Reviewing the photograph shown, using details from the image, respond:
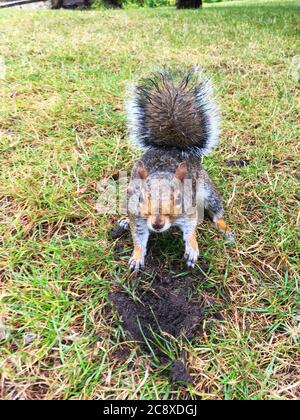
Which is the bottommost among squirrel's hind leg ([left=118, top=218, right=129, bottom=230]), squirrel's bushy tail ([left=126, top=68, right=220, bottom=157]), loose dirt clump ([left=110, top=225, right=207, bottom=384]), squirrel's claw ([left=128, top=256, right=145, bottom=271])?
loose dirt clump ([left=110, top=225, right=207, bottom=384])

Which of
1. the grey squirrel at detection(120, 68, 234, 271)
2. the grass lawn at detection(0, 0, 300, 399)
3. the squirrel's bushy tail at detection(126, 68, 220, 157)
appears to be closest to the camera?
the grass lawn at detection(0, 0, 300, 399)

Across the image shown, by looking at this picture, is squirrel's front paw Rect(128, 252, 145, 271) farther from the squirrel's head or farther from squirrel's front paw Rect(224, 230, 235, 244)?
squirrel's front paw Rect(224, 230, 235, 244)

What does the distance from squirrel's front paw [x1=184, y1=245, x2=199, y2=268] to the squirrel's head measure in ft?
0.90

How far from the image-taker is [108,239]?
220cm

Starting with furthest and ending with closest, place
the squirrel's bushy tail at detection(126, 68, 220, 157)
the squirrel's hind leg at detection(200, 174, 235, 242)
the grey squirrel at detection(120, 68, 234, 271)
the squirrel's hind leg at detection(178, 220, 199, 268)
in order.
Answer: the squirrel's hind leg at detection(200, 174, 235, 242)
the squirrel's bushy tail at detection(126, 68, 220, 157)
the squirrel's hind leg at detection(178, 220, 199, 268)
the grey squirrel at detection(120, 68, 234, 271)

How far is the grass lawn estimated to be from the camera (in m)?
1.67

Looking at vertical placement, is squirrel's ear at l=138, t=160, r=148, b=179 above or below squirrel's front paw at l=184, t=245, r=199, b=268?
above

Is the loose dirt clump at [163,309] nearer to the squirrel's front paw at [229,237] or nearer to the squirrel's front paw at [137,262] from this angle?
the squirrel's front paw at [137,262]

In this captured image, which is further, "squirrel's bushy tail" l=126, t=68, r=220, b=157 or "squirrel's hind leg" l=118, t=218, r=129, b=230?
"squirrel's hind leg" l=118, t=218, r=129, b=230

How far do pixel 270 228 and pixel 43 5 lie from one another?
1374cm

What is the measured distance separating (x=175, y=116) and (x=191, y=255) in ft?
2.23

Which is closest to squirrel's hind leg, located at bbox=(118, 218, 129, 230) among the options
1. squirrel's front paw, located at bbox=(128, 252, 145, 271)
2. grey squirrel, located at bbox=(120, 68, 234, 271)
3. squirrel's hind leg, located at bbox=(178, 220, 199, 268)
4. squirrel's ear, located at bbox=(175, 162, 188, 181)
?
grey squirrel, located at bbox=(120, 68, 234, 271)

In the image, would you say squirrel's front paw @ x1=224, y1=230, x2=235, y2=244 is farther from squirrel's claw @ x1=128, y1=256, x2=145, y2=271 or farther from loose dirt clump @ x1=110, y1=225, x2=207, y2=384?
squirrel's claw @ x1=128, y1=256, x2=145, y2=271

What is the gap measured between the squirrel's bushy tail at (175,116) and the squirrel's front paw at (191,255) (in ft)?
1.64
